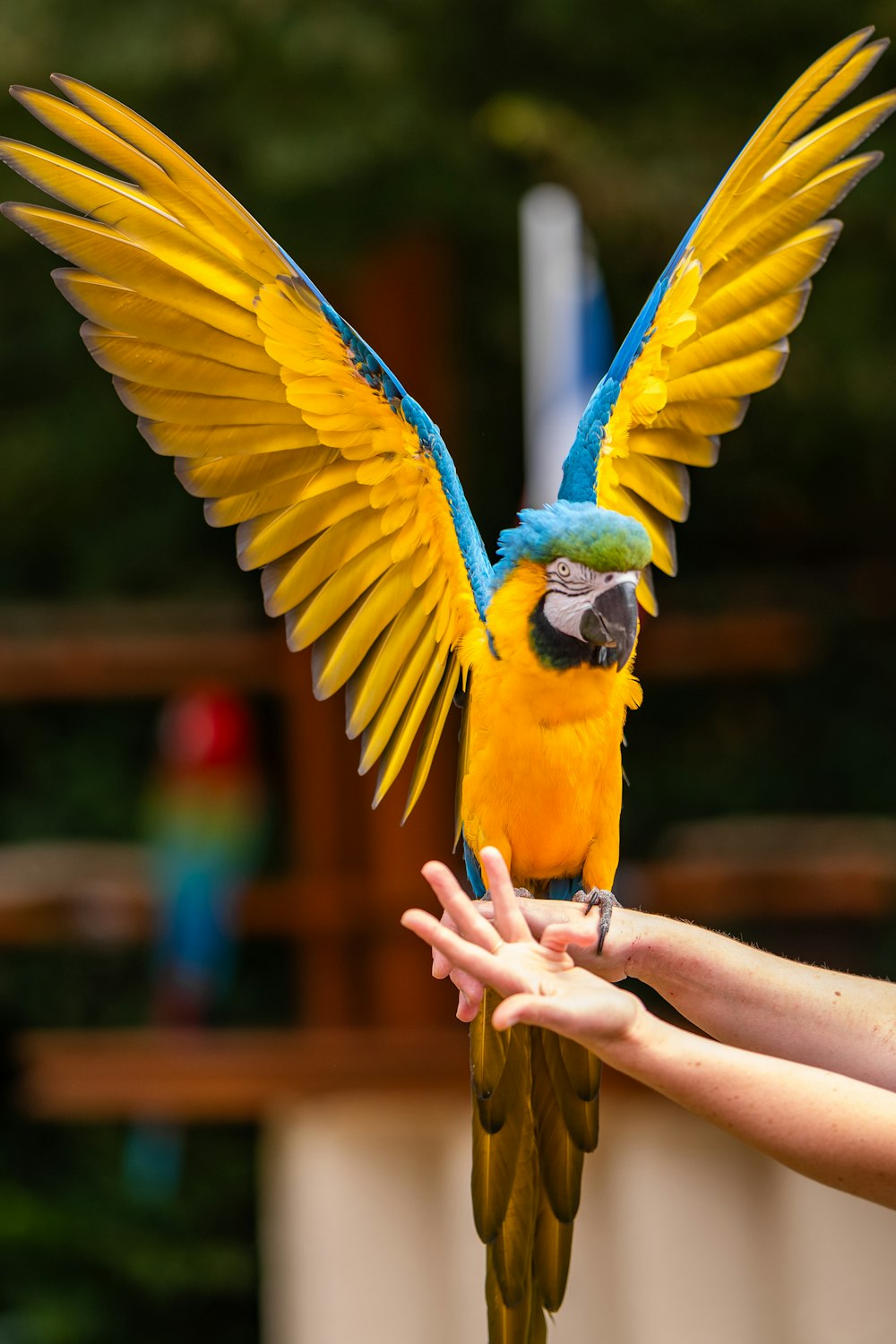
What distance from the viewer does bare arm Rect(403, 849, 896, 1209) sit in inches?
44.6

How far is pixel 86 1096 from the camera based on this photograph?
3.54 m

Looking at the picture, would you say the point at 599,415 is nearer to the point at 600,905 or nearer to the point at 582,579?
the point at 582,579

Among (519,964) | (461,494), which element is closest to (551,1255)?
(519,964)

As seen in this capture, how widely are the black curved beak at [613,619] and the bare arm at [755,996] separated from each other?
0.25 meters

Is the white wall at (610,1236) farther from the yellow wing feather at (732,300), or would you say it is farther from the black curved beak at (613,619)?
the black curved beak at (613,619)

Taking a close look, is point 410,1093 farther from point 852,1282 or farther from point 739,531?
point 739,531

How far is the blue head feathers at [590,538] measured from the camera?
1216 mm

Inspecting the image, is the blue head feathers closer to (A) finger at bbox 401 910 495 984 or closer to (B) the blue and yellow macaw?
(B) the blue and yellow macaw

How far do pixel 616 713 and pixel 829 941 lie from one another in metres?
2.48

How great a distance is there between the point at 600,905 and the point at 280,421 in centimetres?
50

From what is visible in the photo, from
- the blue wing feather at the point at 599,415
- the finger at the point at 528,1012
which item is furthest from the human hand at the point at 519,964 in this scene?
the blue wing feather at the point at 599,415

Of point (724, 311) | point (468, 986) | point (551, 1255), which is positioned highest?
point (724, 311)

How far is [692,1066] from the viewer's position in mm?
1150

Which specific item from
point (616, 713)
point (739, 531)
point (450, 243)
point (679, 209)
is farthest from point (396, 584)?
point (739, 531)
